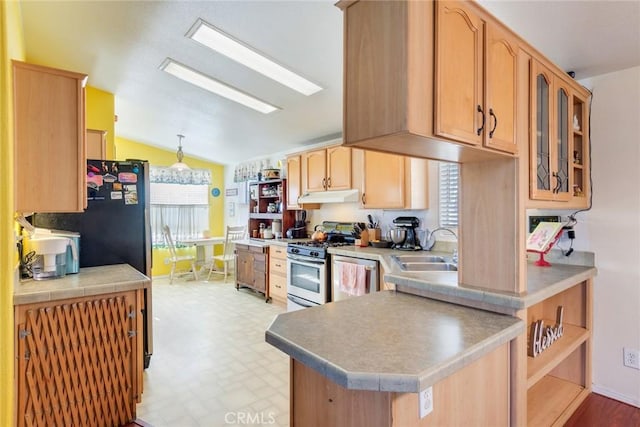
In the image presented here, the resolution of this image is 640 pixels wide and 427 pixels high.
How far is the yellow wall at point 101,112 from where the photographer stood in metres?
3.92

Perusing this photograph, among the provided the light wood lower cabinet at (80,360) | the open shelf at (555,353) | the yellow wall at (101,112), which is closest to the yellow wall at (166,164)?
the yellow wall at (101,112)

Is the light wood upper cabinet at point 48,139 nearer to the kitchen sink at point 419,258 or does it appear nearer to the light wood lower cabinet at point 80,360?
the light wood lower cabinet at point 80,360

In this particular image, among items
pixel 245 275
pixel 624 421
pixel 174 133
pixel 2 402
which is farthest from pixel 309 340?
pixel 174 133

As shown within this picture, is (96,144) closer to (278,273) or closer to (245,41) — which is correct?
(245,41)

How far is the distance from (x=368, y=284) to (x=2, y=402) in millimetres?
2576

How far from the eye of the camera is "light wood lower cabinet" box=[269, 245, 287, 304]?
4648 mm

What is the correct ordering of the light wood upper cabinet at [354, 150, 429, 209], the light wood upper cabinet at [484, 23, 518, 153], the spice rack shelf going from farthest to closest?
1. the spice rack shelf
2. the light wood upper cabinet at [354, 150, 429, 209]
3. the light wood upper cabinet at [484, 23, 518, 153]

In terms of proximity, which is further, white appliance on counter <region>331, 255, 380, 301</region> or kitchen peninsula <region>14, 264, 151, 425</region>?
white appliance on counter <region>331, 255, 380, 301</region>

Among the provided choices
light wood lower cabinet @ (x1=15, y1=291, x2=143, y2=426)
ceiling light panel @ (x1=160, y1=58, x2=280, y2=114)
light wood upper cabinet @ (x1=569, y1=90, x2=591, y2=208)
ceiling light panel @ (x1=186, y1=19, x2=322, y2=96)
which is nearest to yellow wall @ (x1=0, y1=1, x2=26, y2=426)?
light wood lower cabinet @ (x1=15, y1=291, x2=143, y2=426)

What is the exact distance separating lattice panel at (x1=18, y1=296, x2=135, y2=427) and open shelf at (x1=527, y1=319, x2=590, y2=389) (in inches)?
88.0

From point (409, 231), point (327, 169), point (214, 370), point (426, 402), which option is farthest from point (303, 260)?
point (426, 402)

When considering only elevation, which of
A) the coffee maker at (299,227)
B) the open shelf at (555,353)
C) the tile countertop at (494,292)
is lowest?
the open shelf at (555,353)

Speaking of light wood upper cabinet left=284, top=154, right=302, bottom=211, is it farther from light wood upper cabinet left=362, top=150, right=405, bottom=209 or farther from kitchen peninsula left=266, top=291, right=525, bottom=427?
kitchen peninsula left=266, top=291, right=525, bottom=427

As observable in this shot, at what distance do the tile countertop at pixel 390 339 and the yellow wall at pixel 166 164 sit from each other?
5.99 m
